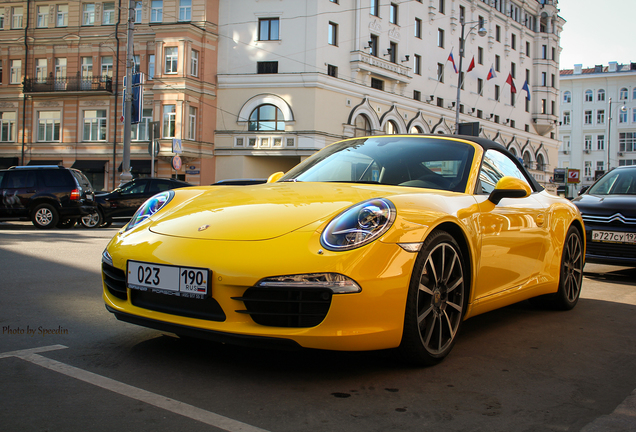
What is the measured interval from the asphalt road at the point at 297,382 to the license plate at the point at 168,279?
408 mm

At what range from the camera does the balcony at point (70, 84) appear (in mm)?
36406

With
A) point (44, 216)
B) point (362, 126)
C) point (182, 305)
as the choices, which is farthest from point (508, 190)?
point (362, 126)

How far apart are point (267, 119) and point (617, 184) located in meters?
Result: 28.9

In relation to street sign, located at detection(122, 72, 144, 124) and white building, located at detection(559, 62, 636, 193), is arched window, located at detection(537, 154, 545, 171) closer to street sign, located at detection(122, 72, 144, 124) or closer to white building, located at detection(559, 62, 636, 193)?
white building, located at detection(559, 62, 636, 193)

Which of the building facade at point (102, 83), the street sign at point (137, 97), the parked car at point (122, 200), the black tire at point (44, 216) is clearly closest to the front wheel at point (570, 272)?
the black tire at point (44, 216)

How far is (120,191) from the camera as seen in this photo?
1694 centimetres

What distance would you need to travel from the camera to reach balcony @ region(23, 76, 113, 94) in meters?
36.4

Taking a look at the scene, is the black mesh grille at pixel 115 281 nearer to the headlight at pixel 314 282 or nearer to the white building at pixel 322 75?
the headlight at pixel 314 282

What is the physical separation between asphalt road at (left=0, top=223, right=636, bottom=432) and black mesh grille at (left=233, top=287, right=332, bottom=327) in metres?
0.31

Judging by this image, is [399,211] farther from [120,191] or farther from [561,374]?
[120,191]

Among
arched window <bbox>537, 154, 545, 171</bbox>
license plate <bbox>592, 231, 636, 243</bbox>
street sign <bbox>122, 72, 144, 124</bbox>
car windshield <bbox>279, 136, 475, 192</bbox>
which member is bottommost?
license plate <bbox>592, 231, 636, 243</bbox>

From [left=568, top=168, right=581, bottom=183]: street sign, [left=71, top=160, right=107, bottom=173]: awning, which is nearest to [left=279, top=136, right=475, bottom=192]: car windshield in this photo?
[left=568, top=168, right=581, bottom=183]: street sign

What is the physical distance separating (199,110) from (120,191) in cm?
1979

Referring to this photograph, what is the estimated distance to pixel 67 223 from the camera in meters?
16.1
